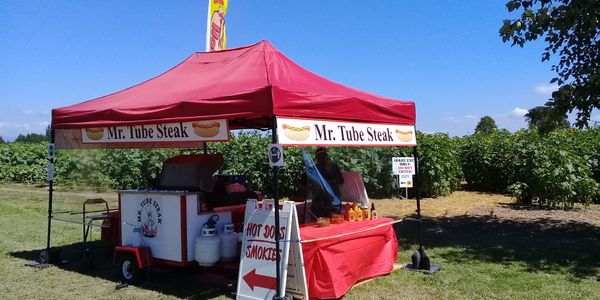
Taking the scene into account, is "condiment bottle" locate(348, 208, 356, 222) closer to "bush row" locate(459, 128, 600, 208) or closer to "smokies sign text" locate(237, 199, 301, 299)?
"smokies sign text" locate(237, 199, 301, 299)

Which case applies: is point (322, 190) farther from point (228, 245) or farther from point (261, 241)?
point (228, 245)

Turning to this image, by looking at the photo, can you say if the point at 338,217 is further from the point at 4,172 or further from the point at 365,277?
the point at 4,172

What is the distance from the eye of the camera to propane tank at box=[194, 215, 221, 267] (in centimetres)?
618

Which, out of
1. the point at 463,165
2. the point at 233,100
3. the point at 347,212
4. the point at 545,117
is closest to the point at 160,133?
the point at 233,100

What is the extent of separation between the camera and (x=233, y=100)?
565cm

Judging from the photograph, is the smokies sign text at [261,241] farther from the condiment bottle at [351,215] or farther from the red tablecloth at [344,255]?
the condiment bottle at [351,215]

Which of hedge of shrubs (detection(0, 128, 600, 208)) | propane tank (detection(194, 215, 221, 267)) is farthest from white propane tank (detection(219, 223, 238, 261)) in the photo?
hedge of shrubs (detection(0, 128, 600, 208))

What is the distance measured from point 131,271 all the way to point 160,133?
1.86 meters

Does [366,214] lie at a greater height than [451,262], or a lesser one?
greater

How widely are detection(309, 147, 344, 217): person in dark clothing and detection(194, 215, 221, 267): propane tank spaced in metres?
1.33

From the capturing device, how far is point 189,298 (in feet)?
19.8

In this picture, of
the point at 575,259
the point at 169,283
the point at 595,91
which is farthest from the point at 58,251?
the point at 595,91

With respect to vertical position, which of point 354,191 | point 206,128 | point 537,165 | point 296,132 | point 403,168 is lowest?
point 354,191

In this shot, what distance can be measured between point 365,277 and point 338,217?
84 centimetres
